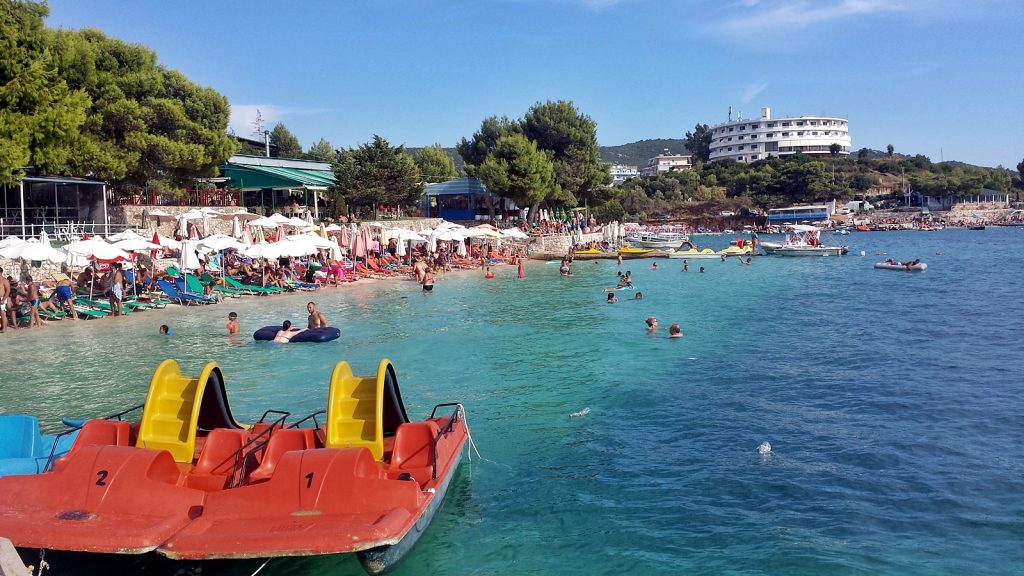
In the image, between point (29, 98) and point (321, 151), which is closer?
point (29, 98)

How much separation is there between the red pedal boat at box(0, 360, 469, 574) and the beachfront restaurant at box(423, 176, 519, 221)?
2102 inches

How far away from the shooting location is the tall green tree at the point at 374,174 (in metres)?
48.7

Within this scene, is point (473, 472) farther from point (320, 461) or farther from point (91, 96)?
point (91, 96)

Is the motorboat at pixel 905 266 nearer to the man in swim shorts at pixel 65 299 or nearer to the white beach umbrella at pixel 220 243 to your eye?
the white beach umbrella at pixel 220 243

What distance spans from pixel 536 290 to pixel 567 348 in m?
14.4

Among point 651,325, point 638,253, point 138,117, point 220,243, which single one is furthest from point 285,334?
point 638,253

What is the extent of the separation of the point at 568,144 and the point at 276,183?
92.0 feet

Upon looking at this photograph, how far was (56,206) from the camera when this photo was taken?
33.1 m

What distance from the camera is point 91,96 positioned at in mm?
35438

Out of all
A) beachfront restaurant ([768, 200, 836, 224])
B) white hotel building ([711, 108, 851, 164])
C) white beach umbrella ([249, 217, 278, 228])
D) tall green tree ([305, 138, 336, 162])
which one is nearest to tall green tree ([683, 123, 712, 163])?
white hotel building ([711, 108, 851, 164])

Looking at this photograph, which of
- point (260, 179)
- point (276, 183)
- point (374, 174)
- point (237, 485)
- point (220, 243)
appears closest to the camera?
point (237, 485)

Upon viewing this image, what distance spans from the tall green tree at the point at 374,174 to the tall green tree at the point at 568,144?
17.0 m

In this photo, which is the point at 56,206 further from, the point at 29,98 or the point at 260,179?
Answer: the point at 260,179

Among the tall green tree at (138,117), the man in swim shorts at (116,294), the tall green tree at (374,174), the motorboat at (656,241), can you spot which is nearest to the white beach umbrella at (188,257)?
the man in swim shorts at (116,294)
